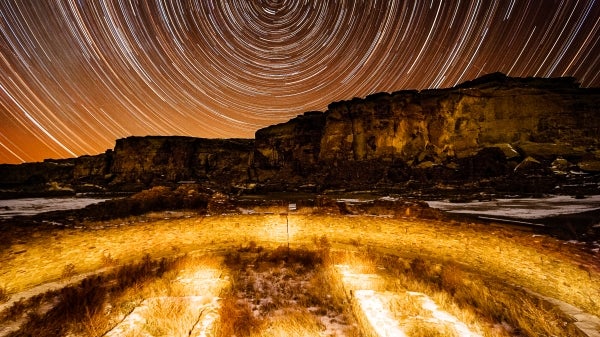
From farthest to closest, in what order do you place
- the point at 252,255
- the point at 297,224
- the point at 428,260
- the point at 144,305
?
the point at 297,224
the point at 252,255
the point at 428,260
the point at 144,305

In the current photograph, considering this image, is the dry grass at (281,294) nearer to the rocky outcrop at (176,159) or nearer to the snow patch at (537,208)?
the snow patch at (537,208)

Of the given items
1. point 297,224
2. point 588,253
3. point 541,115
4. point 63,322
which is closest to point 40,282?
point 63,322

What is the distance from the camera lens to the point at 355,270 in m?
8.20

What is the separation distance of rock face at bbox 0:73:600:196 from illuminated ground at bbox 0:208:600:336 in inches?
531

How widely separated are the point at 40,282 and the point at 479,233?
11506 millimetres

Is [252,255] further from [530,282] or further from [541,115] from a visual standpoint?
[541,115]

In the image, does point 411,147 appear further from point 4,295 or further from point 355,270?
point 4,295

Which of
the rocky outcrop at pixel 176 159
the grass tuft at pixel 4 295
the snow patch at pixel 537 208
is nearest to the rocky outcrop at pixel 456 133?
the snow patch at pixel 537 208

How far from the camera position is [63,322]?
197 inches

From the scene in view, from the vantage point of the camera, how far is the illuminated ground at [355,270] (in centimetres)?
513

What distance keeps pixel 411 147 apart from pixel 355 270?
114 feet

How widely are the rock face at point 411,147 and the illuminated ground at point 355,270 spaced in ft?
44.3

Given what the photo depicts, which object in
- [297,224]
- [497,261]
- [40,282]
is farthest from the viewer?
[297,224]

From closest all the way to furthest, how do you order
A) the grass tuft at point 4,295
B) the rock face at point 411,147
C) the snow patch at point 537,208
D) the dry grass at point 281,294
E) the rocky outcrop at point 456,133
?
the dry grass at point 281,294 < the grass tuft at point 4,295 < the snow patch at point 537,208 < the rock face at point 411,147 < the rocky outcrop at point 456,133
